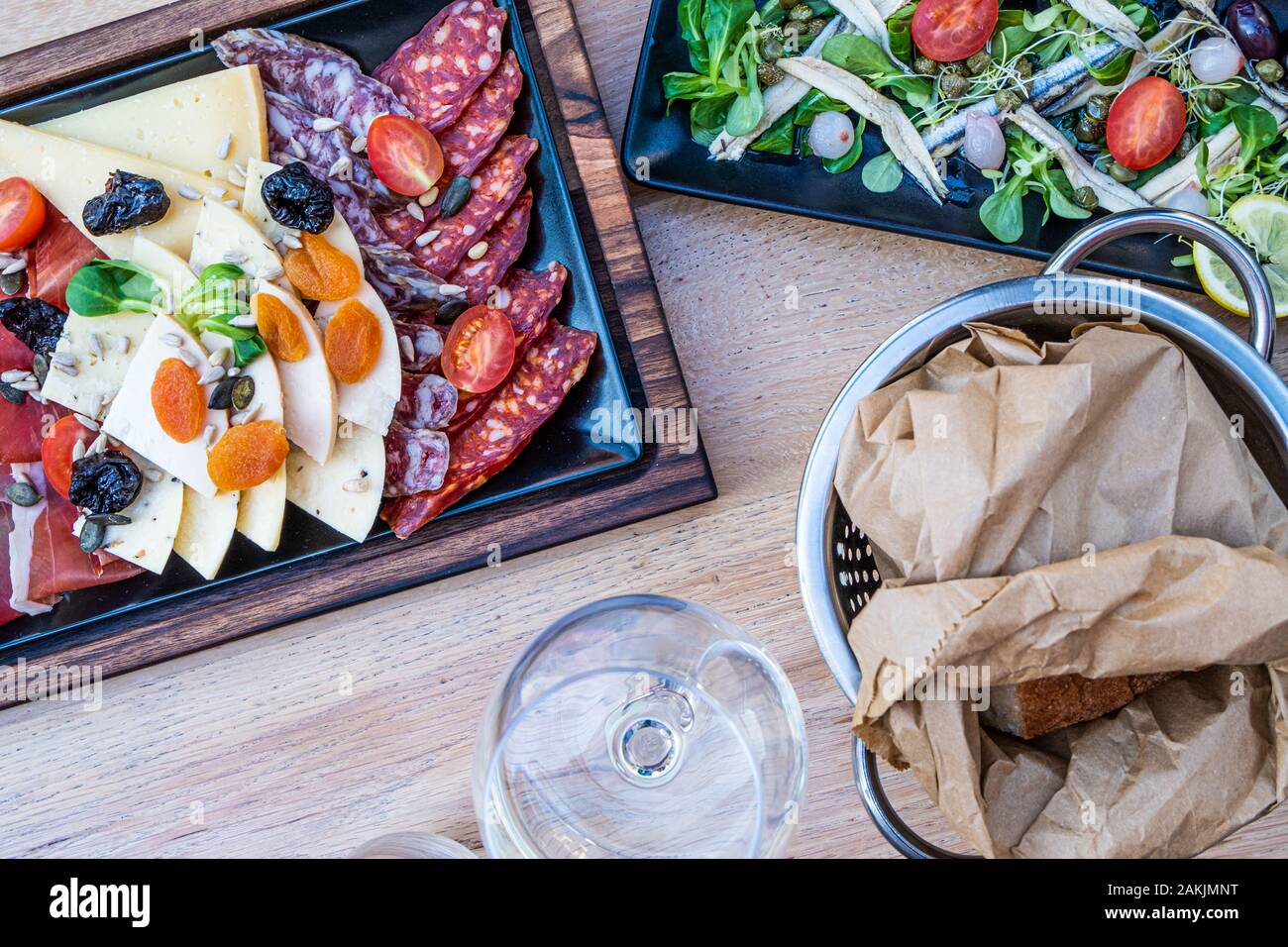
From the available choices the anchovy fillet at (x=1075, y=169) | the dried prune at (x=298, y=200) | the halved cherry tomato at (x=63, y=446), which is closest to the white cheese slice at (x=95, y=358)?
the halved cherry tomato at (x=63, y=446)

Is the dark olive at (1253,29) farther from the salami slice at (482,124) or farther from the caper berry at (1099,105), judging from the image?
the salami slice at (482,124)

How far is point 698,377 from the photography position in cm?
145

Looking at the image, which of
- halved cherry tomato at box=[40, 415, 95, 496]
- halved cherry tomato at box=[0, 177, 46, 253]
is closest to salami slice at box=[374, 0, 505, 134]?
halved cherry tomato at box=[0, 177, 46, 253]

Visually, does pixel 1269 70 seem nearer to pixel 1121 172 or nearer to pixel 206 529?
pixel 1121 172

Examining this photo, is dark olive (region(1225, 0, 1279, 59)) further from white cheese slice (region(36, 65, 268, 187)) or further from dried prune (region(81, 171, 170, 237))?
dried prune (region(81, 171, 170, 237))

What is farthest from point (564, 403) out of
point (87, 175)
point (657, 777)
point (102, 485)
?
point (87, 175)

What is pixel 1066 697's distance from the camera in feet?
3.54

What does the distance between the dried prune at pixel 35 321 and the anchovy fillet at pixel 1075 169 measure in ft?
4.40

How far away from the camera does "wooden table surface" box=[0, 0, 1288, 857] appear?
1.43 meters

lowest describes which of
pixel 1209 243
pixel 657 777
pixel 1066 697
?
pixel 657 777

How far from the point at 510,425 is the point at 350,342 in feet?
0.76

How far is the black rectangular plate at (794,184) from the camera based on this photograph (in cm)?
138
